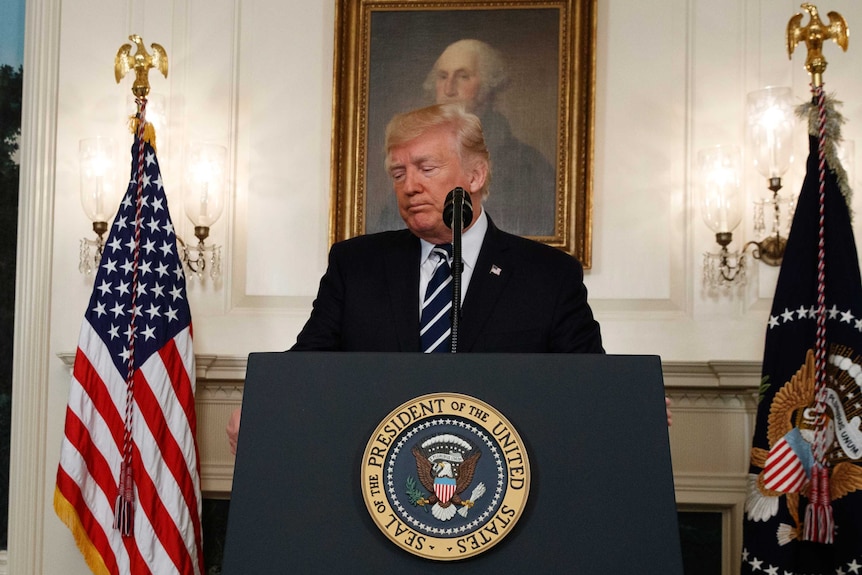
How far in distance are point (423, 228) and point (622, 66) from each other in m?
1.85

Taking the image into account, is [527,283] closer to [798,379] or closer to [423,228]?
[423,228]

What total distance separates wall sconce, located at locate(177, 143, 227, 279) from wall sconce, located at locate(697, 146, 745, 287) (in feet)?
6.63

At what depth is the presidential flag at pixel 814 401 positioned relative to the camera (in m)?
3.07

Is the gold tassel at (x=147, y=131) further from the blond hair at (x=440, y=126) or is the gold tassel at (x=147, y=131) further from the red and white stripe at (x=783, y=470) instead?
the red and white stripe at (x=783, y=470)

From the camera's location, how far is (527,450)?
1301mm

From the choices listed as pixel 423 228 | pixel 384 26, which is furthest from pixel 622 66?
pixel 423 228

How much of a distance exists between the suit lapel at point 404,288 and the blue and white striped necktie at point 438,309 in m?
0.02

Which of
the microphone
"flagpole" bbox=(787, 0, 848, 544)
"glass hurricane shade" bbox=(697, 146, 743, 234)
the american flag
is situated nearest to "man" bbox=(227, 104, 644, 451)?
the microphone

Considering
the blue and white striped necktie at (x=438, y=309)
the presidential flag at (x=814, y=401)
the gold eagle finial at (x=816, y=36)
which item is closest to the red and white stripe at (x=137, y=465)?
the blue and white striped necktie at (x=438, y=309)

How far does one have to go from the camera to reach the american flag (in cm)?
346

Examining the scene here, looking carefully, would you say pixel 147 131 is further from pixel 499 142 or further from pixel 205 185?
A: pixel 499 142

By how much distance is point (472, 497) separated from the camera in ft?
4.23

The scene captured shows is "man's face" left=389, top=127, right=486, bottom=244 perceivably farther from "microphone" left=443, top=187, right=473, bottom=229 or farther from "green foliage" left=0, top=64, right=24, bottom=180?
"green foliage" left=0, top=64, right=24, bottom=180

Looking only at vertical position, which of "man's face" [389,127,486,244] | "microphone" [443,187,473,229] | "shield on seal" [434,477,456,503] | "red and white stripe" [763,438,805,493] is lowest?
"red and white stripe" [763,438,805,493]
